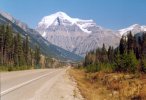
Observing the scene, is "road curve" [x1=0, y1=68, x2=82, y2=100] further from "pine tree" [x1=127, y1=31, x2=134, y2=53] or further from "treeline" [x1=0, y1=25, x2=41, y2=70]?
"pine tree" [x1=127, y1=31, x2=134, y2=53]

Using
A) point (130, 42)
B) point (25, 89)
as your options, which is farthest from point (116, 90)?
point (130, 42)

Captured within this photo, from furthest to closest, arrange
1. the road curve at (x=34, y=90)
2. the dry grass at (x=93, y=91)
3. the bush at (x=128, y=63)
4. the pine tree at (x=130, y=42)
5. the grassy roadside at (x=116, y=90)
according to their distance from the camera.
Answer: the pine tree at (x=130, y=42) < the bush at (x=128, y=63) < the dry grass at (x=93, y=91) < the grassy roadside at (x=116, y=90) < the road curve at (x=34, y=90)

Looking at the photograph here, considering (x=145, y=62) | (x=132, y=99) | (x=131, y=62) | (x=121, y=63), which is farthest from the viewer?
(x=121, y=63)

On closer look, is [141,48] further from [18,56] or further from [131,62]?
[131,62]

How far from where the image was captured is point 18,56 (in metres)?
145

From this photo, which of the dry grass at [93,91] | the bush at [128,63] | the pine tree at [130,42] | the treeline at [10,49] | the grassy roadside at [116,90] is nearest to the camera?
the grassy roadside at [116,90]

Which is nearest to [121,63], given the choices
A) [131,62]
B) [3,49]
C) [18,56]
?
[131,62]

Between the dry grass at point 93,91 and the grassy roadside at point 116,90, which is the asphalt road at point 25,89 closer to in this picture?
the dry grass at point 93,91

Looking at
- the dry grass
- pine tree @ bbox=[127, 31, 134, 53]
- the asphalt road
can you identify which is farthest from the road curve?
pine tree @ bbox=[127, 31, 134, 53]

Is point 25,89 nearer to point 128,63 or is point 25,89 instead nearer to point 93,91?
point 93,91

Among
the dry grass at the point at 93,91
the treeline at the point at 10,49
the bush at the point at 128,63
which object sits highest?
the treeline at the point at 10,49

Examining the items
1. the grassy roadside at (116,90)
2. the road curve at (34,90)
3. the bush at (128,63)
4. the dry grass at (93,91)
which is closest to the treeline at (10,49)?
the bush at (128,63)

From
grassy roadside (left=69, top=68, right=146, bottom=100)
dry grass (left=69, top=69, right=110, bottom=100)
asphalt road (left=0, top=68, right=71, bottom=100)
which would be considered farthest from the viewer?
dry grass (left=69, top=69, right=110, bottom=100)

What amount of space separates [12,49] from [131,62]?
8253 centimetres
